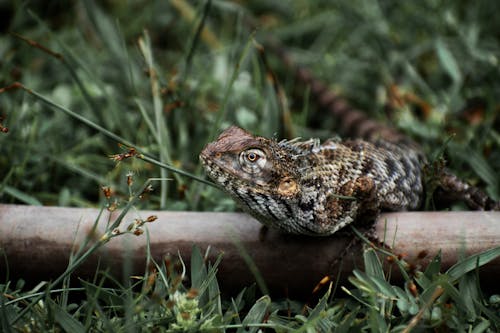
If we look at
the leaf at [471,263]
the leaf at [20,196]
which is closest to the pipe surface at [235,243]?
the leaf at [471,263]

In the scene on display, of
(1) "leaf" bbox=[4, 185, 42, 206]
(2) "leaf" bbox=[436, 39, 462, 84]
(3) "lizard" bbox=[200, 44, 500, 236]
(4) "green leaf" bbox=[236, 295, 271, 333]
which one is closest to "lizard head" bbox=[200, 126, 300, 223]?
(3) "lizard" bbox=[200, 44, 500, 236]

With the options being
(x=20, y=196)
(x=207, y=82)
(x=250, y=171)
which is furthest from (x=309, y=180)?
(x=207, y=82)

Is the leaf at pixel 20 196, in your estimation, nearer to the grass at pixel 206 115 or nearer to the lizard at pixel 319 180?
the grass at pixel 206 115

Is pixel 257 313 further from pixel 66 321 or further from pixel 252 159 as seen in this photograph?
pixel 66 321

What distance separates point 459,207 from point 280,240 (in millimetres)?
1436

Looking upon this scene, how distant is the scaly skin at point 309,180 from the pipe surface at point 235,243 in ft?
A: 0.49

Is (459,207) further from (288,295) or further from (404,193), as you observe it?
(288,295)

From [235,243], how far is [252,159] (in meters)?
0.55

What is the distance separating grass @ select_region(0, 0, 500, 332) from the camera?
277 centimetres

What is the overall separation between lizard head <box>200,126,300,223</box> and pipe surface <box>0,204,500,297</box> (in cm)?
30

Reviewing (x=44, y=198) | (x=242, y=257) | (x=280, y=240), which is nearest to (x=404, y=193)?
(x=280, y=240)

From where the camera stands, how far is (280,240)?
130 inches

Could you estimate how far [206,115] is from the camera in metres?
5.03

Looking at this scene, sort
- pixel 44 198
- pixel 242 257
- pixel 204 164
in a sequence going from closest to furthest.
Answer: pixel 204 164, pixel 242 257, pixel 44 198
